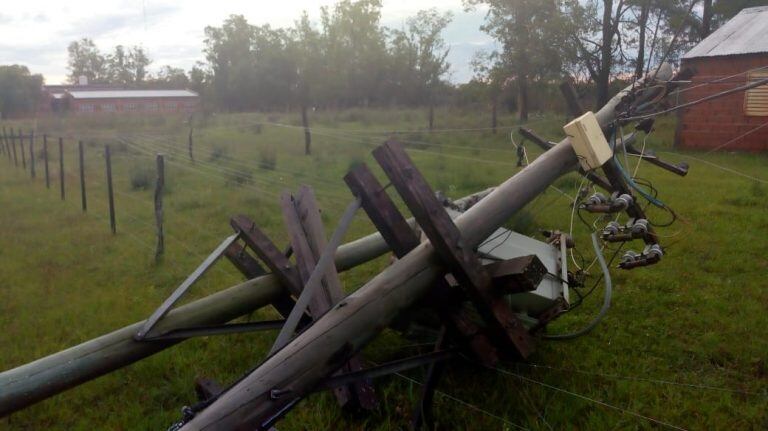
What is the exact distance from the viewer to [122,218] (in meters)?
Result: 10.5

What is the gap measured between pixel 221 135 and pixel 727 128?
16774 millimetres

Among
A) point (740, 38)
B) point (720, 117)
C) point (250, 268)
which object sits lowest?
point (250, 268)

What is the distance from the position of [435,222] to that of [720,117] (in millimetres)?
17773

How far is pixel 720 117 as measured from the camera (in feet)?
57.6

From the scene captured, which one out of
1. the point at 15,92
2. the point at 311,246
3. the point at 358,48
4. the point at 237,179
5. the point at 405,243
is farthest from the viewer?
the point at 15,92

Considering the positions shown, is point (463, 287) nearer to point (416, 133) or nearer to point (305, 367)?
point (305, 367)

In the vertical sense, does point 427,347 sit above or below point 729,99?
below

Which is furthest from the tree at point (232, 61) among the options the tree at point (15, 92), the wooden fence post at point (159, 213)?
the wooden fence post at point (159, 213)

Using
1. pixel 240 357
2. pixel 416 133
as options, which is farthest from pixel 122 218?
pixel 416 133

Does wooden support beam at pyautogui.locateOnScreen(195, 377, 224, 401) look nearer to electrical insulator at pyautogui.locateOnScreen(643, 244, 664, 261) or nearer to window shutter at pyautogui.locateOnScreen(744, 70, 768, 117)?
electrical insulator at pyautogui.locateOnScreen(643, 244, 664, 261)

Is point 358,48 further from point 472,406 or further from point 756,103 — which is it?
point 472,406

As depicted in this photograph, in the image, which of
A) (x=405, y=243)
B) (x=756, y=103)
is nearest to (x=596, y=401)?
(x=405, y=243)

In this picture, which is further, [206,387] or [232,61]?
[232,61]

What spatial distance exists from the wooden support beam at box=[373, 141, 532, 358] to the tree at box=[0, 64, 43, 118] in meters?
54.0
